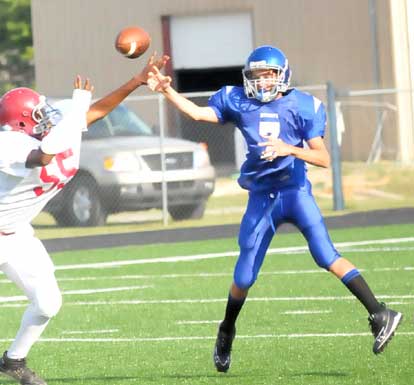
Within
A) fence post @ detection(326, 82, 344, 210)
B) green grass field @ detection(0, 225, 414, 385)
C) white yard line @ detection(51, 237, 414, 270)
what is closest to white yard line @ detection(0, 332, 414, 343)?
green grass field @ detection(0, 225, 414, 385)

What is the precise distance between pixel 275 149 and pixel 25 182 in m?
1.37

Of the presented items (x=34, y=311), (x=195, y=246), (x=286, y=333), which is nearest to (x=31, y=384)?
(x=34, y=311)

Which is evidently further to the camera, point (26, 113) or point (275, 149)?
point (275, 149)

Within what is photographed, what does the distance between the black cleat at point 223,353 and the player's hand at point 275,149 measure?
3.70 ft

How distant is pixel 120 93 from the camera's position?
315 inches

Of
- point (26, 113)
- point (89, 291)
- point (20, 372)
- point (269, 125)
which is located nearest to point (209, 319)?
point (89, 291)

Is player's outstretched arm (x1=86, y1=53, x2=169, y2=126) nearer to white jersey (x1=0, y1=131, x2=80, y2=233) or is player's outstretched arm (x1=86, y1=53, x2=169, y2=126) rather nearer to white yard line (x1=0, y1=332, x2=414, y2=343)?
white jersey (x1=0, y1=131, x2=80, y2=233)

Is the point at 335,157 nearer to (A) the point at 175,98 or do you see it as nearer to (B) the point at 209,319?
(B) the point at 209,319

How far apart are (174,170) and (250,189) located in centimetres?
1117

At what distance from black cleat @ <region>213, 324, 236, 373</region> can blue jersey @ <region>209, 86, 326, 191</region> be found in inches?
34.5

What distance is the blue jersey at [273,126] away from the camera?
27.0 ft

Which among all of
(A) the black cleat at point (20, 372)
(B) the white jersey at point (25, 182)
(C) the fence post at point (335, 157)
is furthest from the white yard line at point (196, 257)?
(B) the white jersey at point (25, 182)

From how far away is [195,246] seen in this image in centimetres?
1642

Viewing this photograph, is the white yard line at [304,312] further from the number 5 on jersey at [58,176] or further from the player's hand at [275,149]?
the number 5 on jersey at [58,176]
